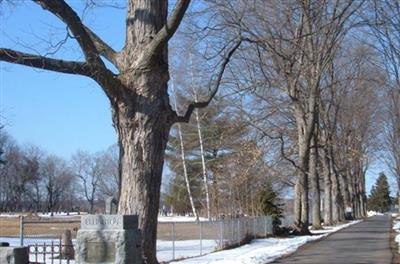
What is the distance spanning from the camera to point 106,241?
11.0m

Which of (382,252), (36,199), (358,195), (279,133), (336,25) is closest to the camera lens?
(382,252)

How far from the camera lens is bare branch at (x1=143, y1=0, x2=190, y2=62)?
1227 cm

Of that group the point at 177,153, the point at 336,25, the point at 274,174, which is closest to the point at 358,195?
the point at 177,153

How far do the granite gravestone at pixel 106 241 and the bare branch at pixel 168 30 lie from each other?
3.28 metres


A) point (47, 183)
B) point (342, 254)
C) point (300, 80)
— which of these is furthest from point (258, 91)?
point (47, 183)

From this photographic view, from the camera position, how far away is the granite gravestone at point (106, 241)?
10969 millimetres

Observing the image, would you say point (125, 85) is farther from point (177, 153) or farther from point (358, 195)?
point (358, 195)

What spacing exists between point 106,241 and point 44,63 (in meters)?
3.50

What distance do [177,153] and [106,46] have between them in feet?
180

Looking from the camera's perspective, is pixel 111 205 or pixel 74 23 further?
pixel 111 205

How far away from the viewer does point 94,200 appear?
15662cm

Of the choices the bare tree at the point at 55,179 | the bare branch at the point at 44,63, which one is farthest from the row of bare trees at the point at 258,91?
the bare tree at the point at 55,179

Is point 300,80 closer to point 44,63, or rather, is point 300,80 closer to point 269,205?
point 269,205

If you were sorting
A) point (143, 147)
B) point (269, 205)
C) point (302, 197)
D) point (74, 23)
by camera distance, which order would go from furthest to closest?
point (302, 197), point (269, 205), point (143, 147), point (74, 23)
